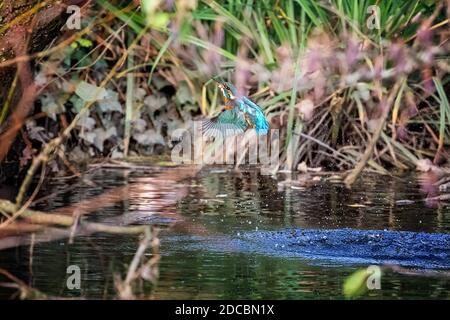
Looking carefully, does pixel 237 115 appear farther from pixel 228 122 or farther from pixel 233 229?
pixel 233 229

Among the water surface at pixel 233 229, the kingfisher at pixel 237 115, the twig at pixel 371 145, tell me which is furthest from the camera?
the twig at pixel 371 145

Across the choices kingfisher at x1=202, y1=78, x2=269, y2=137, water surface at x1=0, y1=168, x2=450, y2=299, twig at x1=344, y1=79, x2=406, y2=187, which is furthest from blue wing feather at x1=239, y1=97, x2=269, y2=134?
twig at x1=344, y1=79, x2=406, y2=187

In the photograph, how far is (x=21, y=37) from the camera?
6.99 meters

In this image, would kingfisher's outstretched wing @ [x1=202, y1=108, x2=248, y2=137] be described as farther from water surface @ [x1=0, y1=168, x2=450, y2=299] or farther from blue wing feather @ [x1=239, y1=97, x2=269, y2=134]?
water surface @ [x1=0, y1=168, x2=450, y2=299]

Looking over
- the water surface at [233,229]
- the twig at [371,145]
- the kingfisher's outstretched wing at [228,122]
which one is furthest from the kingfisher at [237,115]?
the twig at [371,145]

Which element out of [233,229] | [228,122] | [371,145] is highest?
[228,122]

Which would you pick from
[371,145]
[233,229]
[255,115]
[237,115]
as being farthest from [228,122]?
[371,145]

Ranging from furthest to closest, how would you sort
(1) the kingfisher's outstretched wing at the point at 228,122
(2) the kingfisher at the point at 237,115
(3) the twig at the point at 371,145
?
1. (3) the twig at the point at 371,145
2. (1) the kingfisher's outstretched wing at the point at 228,122
3. (2) the kingfisher at the point at 237,115

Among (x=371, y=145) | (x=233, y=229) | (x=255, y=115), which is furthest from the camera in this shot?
(x=371, y=145)

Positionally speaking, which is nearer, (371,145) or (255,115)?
(255,115)

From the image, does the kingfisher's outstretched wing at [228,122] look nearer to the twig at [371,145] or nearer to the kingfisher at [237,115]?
the kingfisher at [237,115]

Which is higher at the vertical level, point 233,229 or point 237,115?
point 237,115
